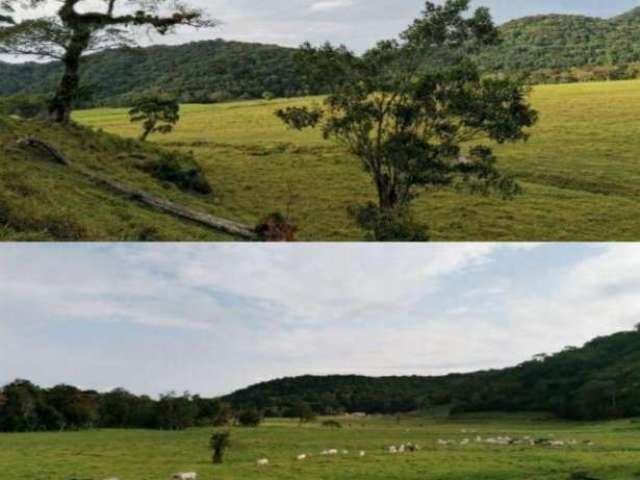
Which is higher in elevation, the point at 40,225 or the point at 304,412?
the point at 40,225

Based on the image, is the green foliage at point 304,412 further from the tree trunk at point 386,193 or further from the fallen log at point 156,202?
the tree trunk at point 386,193

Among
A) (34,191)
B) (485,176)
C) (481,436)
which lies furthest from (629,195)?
(34,191)

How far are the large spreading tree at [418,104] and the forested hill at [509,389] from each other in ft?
14.4

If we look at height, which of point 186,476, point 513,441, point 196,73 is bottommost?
point 513,441

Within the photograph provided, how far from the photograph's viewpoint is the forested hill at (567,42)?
241 ft

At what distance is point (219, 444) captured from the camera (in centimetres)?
1350

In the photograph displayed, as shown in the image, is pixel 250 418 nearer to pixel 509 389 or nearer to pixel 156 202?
pixel 509 389

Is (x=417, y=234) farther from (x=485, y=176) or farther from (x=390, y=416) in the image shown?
(x=485, y=176)

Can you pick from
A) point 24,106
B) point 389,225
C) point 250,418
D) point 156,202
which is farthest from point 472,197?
point 24,106

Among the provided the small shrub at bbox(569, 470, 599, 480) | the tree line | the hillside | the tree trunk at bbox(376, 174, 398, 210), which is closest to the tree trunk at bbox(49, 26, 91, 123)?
the hillside

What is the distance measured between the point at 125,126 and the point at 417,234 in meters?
28.5

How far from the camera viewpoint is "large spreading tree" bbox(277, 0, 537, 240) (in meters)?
17.8

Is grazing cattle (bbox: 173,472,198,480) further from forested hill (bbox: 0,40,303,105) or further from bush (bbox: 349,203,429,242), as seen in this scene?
forested hill (bbox: 0,40,303,105)

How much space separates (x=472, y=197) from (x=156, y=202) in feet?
34.0
